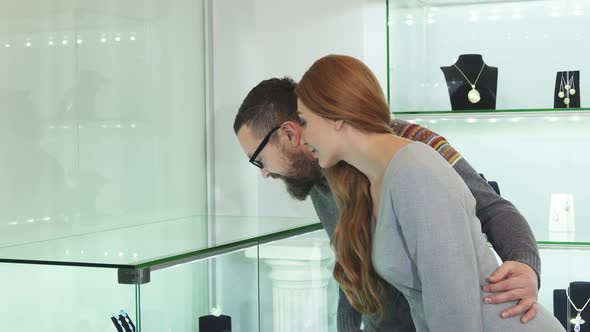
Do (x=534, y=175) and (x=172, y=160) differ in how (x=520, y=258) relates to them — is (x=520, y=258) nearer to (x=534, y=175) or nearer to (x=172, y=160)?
(x=534, y=175)

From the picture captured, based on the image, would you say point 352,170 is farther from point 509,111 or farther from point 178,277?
point 509,111

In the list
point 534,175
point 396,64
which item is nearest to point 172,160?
point 396,64

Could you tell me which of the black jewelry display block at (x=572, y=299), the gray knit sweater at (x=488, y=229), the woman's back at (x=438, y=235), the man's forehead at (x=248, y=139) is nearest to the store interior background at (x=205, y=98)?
the black jewelry display block at (x=572, y=299)

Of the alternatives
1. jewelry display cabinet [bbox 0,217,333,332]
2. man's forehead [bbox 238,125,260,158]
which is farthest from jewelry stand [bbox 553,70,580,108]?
man's forehead [bbox 238,125,260,158]

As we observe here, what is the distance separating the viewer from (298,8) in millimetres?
3930

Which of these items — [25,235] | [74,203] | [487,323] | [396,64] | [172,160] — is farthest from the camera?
[172,160]

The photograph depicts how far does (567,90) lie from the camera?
336cm

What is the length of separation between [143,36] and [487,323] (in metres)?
2.38

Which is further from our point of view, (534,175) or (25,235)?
(534,175)

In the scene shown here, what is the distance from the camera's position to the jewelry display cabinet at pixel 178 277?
172 centimetres

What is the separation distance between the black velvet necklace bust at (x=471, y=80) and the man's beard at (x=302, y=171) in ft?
4.64

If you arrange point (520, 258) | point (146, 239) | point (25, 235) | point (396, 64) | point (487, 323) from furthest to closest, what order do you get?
point (396, 64), point (25, 235), point (146, 239), point (520, 258), point (487, 323)

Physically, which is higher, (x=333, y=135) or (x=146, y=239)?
(x=333, y=135)

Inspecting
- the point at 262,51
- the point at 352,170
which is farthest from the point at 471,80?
the point at 352,170
